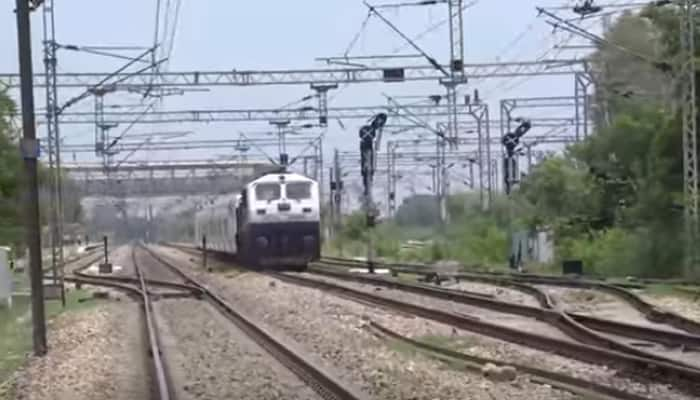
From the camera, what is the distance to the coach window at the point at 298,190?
4738 cm

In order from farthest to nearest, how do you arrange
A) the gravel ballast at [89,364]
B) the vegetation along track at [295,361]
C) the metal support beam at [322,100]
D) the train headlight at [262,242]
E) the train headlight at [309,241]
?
the metal support beam at [322,100] < the train headlight at [309,241] < the train headlight at [262,242] < the gravel ballast at [89,364] < the vegetation along track at [295,361]

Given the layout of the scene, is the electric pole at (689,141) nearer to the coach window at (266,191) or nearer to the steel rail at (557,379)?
the steel rail at (557,379)

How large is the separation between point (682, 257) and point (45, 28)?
20019mm

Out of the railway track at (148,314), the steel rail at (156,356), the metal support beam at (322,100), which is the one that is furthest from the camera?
the metal support beam at (322,100)

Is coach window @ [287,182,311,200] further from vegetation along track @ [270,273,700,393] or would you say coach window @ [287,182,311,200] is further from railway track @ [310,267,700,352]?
vegetation along track @ [270,273,700,393]

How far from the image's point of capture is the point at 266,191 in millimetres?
47031

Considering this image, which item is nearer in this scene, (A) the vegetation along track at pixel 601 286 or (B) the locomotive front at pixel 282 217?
(A) the vegetation along track at pixel 601 286

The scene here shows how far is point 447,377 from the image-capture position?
631 inches

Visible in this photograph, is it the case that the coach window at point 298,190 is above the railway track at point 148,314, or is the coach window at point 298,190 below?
above

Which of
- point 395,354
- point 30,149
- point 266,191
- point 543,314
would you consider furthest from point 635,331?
point 266,191

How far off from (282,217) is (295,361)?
28492mm

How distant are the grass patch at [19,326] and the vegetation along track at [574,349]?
25.6 ft

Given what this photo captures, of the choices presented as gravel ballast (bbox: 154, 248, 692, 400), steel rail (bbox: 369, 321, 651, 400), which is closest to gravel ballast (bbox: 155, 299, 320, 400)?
gravel ballast (bbox: 154, 248, 692, 400)

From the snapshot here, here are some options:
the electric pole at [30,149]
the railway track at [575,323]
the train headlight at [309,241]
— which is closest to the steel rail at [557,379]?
the railway track at [575,323]
